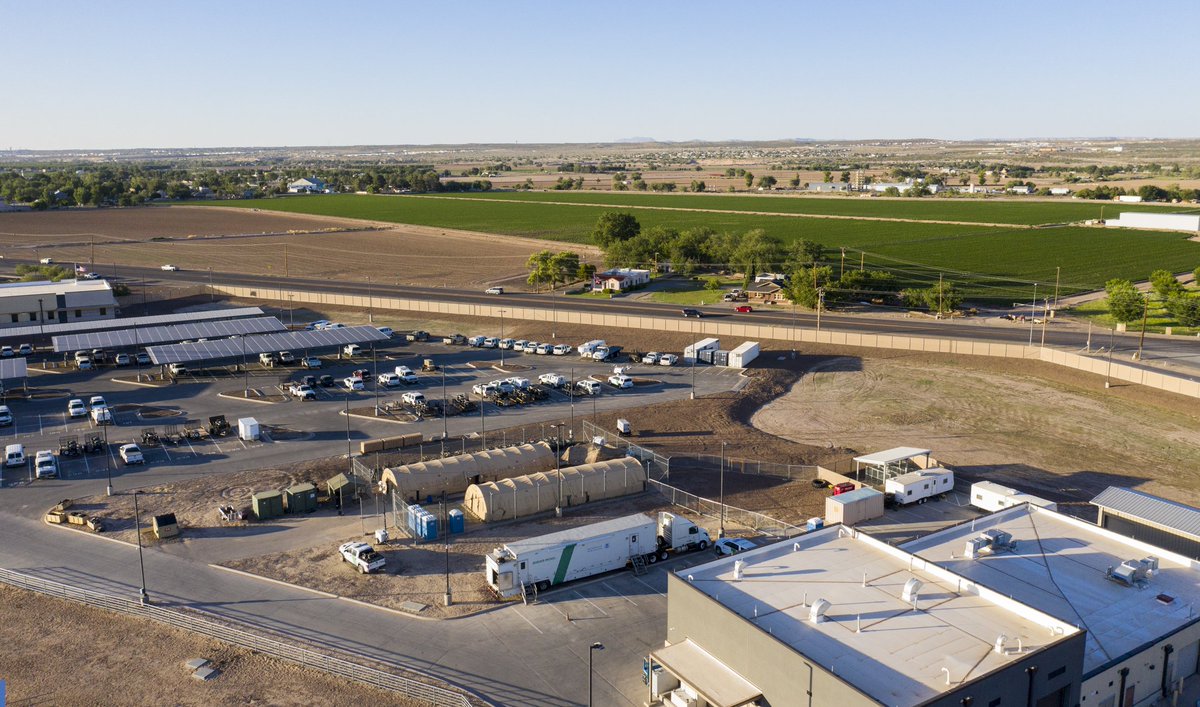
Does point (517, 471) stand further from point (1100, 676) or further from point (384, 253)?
point (384, 253)

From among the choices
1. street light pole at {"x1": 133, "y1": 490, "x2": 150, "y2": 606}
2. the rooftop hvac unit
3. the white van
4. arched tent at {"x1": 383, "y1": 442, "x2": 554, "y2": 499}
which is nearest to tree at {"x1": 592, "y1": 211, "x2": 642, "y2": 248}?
Result: arched tent at {"x1": 383, "y1": 442, "x2": 554, "y2": 499}

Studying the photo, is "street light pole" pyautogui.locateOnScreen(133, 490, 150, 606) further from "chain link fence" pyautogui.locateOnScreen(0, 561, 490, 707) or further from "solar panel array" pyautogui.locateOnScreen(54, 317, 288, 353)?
"solar panel array" pyautogui.locateOnScreen(54, 317, 288, 353)

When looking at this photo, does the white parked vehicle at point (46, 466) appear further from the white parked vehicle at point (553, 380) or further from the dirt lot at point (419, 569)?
the white parked vehicle at point (553, 380)

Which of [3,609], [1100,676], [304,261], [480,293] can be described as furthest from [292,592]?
[304,261]

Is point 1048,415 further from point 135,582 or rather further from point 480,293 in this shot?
point 480,293

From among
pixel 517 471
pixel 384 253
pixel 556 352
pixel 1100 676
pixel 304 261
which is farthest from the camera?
pixel 384 253

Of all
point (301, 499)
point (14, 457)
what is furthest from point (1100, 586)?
point (14, 457)

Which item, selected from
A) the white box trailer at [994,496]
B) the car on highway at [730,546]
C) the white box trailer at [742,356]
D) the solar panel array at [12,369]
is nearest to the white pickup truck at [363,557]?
the car on highway at [730,546]

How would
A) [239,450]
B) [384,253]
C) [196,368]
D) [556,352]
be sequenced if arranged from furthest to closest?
[384,253] → [556,352] → [196,368] → [239,450]

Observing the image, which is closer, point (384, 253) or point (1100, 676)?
point (1100, 676)
